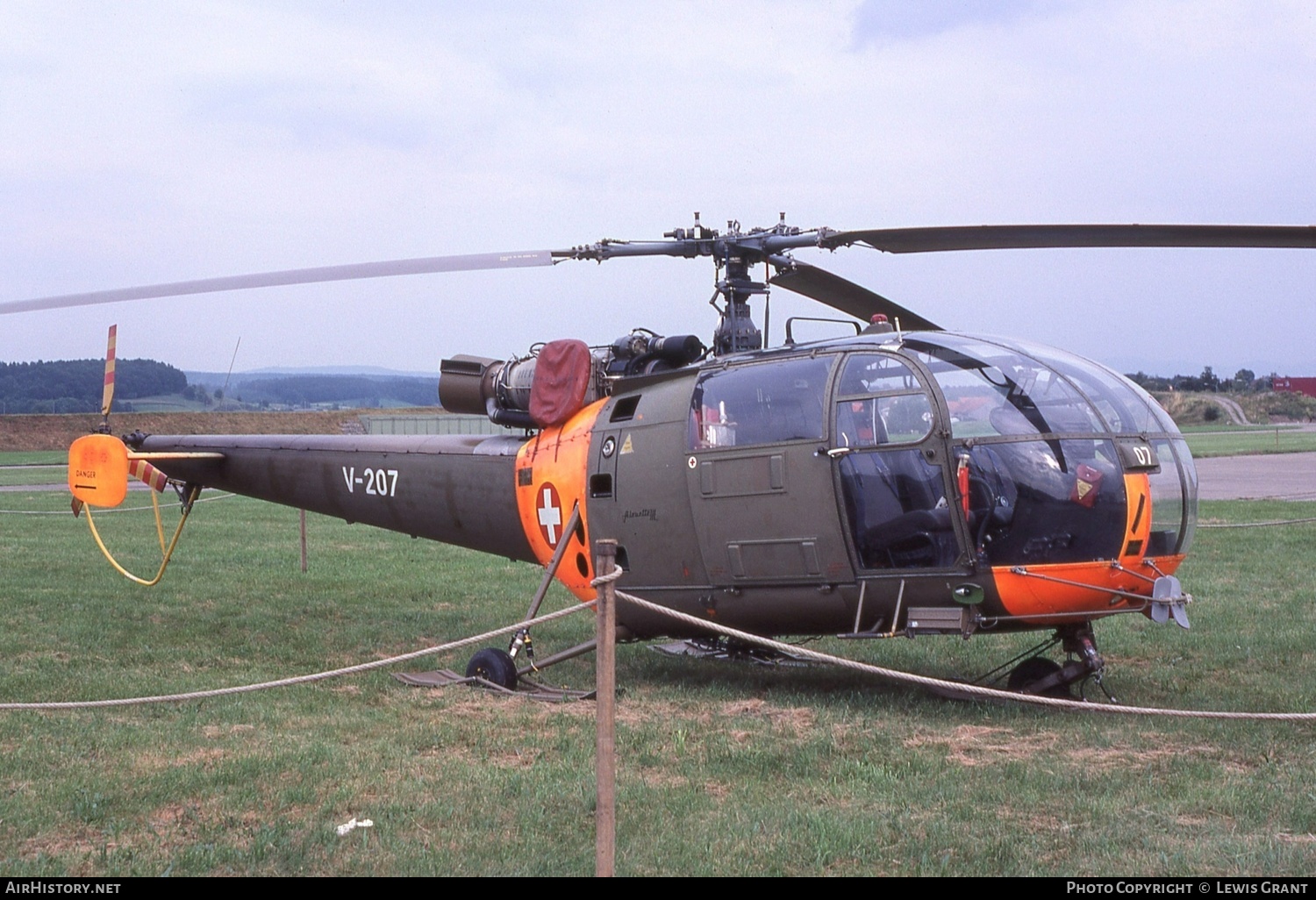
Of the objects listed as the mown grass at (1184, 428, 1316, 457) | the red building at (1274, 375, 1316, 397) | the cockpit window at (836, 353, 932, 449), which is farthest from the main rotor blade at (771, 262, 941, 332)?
the red building at (1274, 375, 1316, 397)

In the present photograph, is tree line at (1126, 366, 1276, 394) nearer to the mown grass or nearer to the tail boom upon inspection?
the mown grass

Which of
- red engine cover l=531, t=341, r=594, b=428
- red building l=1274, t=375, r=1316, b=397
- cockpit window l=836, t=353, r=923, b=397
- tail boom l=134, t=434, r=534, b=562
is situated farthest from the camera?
red building l=1274, t=375, r=1316, b=397

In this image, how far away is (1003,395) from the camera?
731cm

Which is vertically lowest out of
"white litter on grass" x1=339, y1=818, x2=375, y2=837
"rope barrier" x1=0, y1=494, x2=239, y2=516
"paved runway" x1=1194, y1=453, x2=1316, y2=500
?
"rope barrier" x1=0, y1=494, x2=239, y2=516

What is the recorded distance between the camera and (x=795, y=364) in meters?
7.99

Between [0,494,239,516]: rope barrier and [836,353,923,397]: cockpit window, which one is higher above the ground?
[836,353,923,397]: cockpit window

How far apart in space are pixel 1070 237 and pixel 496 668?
193 inches

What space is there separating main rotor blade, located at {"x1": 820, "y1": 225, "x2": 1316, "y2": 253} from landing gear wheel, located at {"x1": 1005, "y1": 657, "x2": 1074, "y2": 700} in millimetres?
2783

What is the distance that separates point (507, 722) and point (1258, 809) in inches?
168

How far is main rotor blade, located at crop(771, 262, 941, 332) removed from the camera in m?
9.16

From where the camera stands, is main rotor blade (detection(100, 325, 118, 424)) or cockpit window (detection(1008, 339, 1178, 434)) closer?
cockpit window (detection(1008, 339, 1178, 434))

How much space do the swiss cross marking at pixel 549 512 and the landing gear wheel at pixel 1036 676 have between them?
3.51 metres
